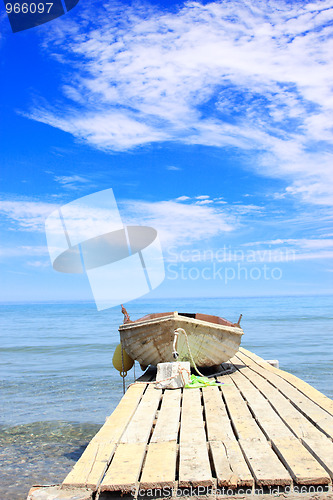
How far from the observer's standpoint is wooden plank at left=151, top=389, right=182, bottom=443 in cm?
423

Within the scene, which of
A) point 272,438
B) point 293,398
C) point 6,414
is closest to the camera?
point 272,438

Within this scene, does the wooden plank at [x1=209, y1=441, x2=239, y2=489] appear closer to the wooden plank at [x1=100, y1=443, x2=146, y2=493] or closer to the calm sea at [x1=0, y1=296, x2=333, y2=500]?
the wooden plank at [x1=100, y1=443, x2=146, y2=493]

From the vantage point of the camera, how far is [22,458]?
21.7ft

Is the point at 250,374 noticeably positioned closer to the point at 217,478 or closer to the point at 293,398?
the point at 293,398

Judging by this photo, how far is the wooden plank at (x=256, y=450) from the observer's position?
128 inches

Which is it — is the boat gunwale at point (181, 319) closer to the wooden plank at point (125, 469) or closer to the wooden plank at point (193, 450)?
the wooden plank at point (193, 450)

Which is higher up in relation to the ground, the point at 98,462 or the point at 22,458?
the point at 98,462

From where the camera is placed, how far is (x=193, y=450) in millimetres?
3844

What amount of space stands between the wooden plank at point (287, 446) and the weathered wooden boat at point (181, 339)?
163 centimetres

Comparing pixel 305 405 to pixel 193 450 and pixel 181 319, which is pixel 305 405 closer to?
pixel 193 450

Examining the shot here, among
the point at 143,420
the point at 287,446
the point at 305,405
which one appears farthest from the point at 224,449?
the point at 305,405

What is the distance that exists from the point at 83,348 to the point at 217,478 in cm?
1666

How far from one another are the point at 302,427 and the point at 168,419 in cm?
141

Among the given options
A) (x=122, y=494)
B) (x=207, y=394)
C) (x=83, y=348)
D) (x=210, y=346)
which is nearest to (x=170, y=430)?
(x=122, y=494)
